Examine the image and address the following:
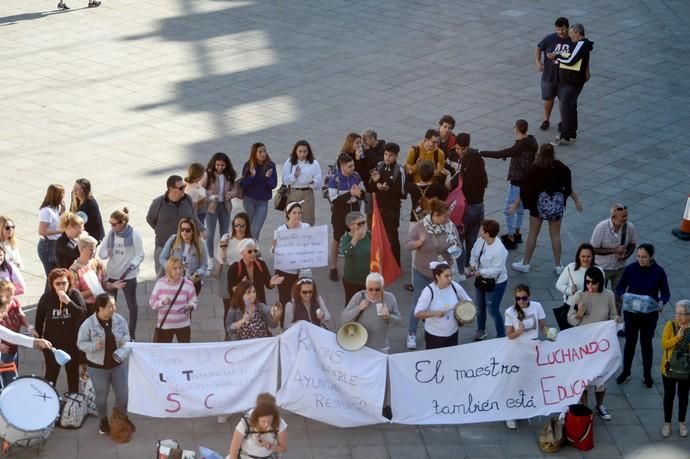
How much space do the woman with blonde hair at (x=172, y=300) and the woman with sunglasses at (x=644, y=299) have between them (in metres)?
4.71

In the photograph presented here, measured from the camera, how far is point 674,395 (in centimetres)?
1316

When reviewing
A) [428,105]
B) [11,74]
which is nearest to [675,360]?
[428,105]

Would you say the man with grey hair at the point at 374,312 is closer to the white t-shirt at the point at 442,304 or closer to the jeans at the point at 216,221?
the white t-shirt at the point at 442,304

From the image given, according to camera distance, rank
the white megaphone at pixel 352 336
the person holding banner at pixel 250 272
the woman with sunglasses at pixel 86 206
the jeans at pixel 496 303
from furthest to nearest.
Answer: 1. the woman with sunglasses at pixel 86 206
2. the jeans at pixel 496 303
3. the person holding banner at pixel 250 272
4. the white megaphone at pixel 352 336

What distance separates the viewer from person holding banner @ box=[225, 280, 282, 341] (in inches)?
515

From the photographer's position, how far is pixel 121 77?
23.3 metres

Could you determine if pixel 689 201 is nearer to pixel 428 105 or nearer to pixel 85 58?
pixel 428 105

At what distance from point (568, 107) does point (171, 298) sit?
9.75 m

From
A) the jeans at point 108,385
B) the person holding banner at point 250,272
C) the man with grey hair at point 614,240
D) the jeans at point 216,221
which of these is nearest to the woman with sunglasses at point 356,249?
the person holding banner at point 250,272

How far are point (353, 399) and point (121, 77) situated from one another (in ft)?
39.0

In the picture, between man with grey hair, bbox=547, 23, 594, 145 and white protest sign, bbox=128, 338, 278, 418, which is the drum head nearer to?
white protest sign, bbox=128, 338, 278, 418

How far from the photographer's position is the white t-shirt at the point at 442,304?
13461mm

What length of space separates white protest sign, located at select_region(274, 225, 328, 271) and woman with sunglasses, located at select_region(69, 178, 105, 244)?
7.09 ft

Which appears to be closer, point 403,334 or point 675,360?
point 675,360
